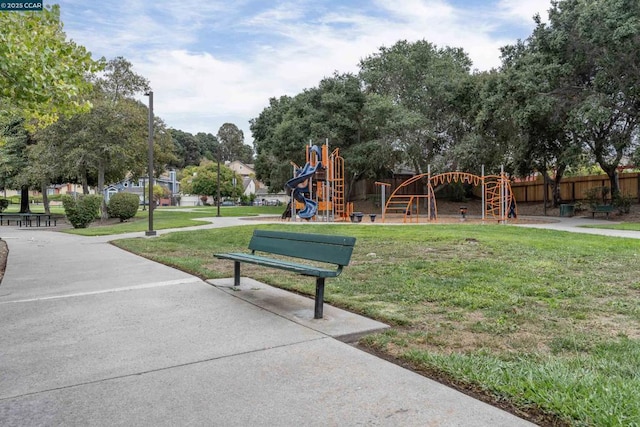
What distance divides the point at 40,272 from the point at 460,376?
7.59 m

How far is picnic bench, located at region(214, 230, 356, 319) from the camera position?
4.74m

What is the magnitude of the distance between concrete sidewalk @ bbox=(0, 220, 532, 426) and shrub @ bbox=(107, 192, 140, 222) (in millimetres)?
21094

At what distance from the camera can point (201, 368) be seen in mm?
3451

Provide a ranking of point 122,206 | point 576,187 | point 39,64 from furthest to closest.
Result: 1. point 576,187
2. point 122,206
3. point 39,64

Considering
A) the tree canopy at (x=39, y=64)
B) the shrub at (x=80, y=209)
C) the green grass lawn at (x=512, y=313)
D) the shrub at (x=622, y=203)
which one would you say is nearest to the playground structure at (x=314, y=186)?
the shrub at (x=80, y=209)

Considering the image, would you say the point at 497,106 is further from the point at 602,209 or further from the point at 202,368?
the point at 202,368

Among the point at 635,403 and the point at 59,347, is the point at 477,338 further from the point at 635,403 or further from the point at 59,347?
the point at 59,347

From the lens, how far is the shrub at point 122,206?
2600 cm

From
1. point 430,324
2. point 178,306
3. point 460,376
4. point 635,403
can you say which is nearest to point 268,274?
point 178,306

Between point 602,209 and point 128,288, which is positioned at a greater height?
point 602,209

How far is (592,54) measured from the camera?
19766mm

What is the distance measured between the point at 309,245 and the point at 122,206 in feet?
76.2

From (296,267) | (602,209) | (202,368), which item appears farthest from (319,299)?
(602,209)

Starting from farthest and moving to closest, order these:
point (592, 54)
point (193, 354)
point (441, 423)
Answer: point (592, 54), point (193, 354), point (441, 423)
